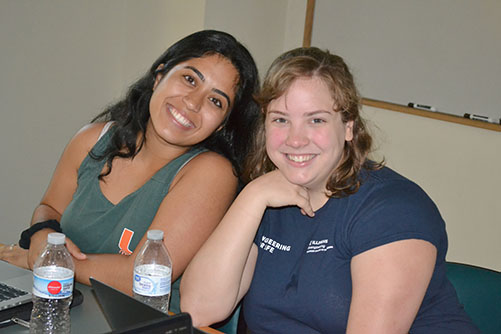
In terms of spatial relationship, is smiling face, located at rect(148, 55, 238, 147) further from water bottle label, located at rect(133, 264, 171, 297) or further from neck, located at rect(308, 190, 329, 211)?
water bottle label, located at rect(133, 264, 171, 297)

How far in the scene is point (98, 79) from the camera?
3.65 metres

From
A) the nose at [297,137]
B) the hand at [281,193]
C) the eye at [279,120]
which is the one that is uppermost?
the eye at [279,120]

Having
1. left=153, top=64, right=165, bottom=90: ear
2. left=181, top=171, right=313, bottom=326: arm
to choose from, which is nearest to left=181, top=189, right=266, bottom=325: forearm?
left=181, top=171, right=313, bottom=326: arm

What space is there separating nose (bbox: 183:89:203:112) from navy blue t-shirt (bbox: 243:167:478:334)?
485mm

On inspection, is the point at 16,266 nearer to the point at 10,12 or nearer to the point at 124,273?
the point at 124,273

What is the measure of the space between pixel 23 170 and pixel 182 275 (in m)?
1.90

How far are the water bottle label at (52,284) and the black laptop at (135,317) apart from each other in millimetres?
90

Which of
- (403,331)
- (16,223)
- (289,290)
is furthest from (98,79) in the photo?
(403,331)

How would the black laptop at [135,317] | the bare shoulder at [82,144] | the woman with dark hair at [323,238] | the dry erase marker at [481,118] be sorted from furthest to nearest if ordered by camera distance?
the dry erase marker at [481,118] → the bare shoulder at [82,144] → the woman with dark hair at [323,238] → the black laptop at [135,317]

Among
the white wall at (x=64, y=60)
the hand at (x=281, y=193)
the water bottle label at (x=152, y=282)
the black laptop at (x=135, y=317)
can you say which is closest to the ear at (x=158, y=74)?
the hand at (x=281, y=193)

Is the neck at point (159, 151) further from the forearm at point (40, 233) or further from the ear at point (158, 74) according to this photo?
the forearm at point (40, 233)

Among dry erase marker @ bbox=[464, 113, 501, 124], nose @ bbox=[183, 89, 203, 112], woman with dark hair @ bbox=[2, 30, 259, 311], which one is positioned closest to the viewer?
woman with dark hair @ bbox=[2, 30, 259, 311]

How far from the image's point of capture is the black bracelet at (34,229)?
193cm

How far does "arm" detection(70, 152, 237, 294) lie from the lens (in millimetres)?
1775
